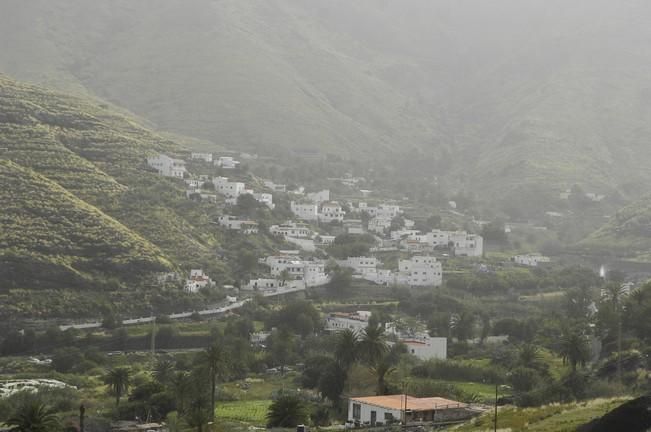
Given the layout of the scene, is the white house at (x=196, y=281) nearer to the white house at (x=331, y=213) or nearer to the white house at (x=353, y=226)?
the white house at (x=353, y=226)

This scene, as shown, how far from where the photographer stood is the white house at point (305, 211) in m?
112

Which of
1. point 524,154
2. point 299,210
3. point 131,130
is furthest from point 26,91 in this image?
point 524,154

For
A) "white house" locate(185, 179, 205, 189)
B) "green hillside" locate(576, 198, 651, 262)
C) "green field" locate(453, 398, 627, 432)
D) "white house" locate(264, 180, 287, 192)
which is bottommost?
"green field" locate(453, 398, 627, 432)

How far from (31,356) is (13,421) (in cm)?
3038

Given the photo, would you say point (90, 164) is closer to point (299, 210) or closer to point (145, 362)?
point (299, 210)

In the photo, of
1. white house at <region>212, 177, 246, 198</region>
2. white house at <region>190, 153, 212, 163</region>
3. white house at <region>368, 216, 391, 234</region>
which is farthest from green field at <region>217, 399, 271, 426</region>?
white house at <region>190, 153, 212, 163</region>

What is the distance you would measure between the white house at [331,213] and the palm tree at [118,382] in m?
58.4

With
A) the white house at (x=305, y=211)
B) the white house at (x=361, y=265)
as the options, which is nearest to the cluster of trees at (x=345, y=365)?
the white house at (x=361, y=265)

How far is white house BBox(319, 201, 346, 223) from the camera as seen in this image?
4483 inches

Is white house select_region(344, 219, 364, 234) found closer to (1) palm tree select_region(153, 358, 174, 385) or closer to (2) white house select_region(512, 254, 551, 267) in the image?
(2) white house select_region(512, 254, 551, 267)

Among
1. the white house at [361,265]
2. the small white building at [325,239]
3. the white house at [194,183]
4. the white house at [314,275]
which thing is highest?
the white house at [194,183]

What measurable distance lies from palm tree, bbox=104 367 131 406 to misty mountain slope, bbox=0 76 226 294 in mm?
20625

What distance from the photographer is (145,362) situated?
66.5m

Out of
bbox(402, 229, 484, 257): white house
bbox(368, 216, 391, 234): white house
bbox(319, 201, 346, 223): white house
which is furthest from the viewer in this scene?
bbox(319, 201, 346, 223): white house
